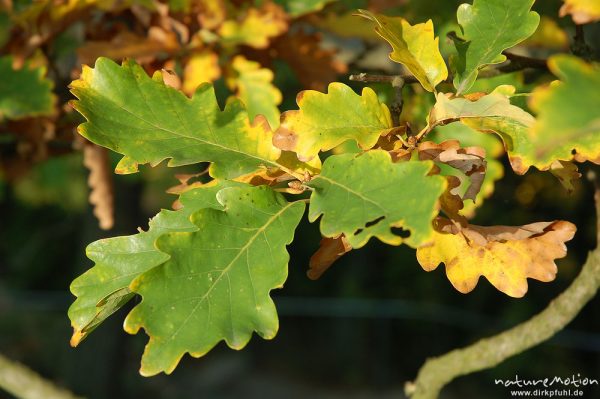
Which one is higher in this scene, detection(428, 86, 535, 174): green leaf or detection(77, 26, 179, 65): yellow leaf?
detection(428, 86, 535, 174): green leaf

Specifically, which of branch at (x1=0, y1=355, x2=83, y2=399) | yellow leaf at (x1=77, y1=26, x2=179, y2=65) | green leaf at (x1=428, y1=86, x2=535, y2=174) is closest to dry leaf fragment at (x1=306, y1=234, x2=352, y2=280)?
green leaf at (x1=428, y1=86, x2=535, y2=174)

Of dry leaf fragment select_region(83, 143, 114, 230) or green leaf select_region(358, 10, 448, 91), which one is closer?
green leaf select_region(358, 10, 448, 91)

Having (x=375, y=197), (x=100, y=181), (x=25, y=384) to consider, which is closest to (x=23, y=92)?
(x=100, y=181)

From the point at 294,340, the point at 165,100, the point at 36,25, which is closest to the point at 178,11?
the point at 36,25

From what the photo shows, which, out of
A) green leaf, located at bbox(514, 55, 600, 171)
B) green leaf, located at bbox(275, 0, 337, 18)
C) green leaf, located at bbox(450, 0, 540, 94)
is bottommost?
green leaf, located at bbox(275, 0, 337, 18)

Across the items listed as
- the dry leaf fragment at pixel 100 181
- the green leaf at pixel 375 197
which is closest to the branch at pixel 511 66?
the green leaf at pixel 375 197

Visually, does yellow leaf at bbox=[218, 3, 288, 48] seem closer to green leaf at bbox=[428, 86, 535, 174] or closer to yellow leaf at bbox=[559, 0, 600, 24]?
green leaf at bbox=[428, 86, 535, 174]

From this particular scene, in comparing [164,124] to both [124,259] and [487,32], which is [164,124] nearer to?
[124,259]
